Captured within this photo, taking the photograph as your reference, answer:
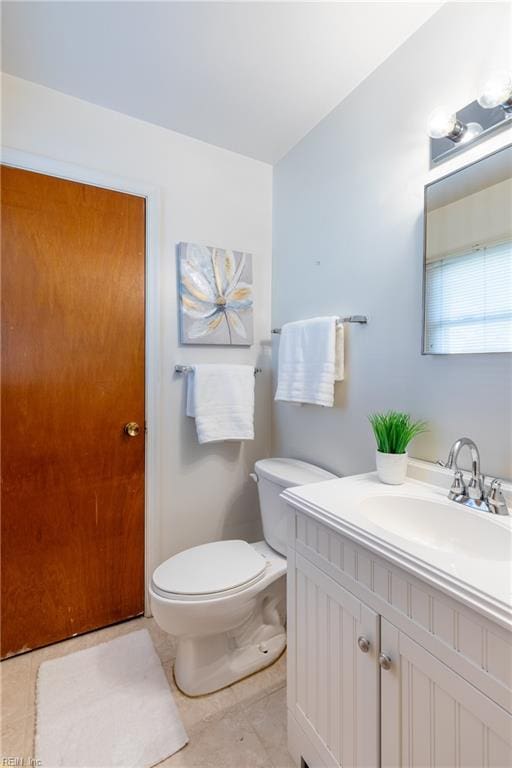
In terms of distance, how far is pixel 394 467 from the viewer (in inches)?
44.3

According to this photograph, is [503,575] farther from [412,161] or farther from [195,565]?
[412,161]

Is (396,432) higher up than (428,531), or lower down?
higher up

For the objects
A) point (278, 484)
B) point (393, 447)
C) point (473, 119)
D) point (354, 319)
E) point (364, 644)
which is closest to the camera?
point (364, 644)

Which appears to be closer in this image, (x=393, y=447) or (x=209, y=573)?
(x=393, y=447)

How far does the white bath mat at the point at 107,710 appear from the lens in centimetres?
110

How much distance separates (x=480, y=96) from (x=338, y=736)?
170 centimetres

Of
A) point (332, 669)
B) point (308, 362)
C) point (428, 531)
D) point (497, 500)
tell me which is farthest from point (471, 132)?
point (332, 669)

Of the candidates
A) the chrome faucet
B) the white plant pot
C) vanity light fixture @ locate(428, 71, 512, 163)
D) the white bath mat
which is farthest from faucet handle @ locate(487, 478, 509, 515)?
the white bath mat

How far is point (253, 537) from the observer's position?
2014 mm

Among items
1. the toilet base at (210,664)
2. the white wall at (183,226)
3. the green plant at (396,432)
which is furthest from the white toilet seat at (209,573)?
the green plant at (396,432)

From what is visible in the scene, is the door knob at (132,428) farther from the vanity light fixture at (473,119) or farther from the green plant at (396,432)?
the vanity light fixture at (473,119)

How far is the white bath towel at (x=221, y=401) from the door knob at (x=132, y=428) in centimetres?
25

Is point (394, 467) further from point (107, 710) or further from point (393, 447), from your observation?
point (107, 710)

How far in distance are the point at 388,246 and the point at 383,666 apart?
1240mm
